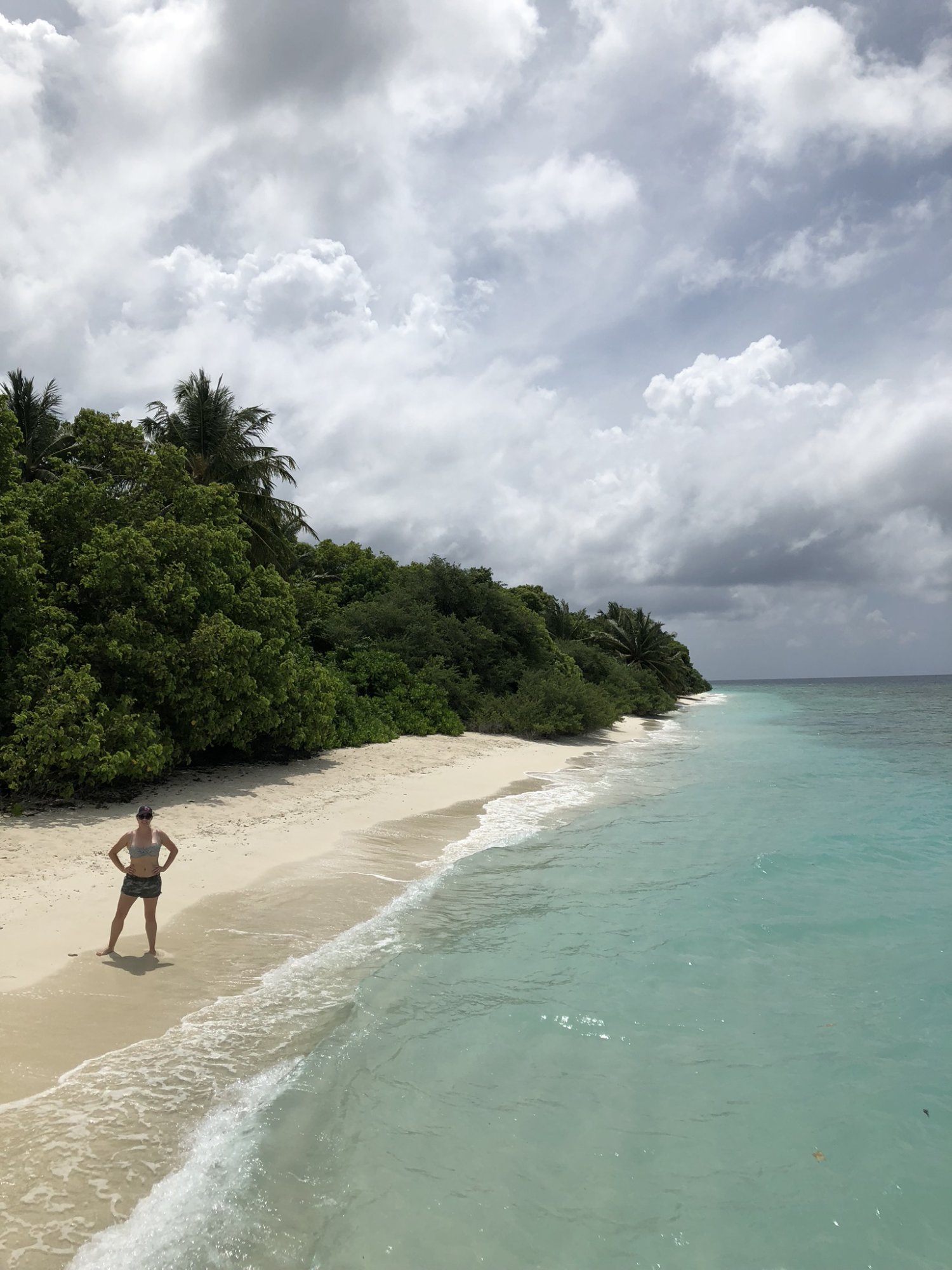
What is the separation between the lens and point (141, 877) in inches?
245

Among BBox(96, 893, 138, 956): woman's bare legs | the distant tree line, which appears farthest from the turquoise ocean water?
the distant tree line

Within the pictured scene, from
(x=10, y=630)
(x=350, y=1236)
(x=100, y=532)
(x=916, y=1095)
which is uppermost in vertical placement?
(x=100, y=532)

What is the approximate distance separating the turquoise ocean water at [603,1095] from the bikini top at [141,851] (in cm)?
154

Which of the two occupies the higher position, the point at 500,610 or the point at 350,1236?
the point at 500,610

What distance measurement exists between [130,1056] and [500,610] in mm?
25711

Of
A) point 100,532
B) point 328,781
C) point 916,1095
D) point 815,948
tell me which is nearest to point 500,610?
point 328,781

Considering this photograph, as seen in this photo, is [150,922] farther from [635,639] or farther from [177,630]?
[635,639]

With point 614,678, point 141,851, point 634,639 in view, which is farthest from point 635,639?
point 141,851

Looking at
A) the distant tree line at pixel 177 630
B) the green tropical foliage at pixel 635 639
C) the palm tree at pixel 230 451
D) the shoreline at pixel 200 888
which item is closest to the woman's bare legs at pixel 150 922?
the shoreline at pixel 200 888

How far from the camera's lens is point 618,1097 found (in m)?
4.59

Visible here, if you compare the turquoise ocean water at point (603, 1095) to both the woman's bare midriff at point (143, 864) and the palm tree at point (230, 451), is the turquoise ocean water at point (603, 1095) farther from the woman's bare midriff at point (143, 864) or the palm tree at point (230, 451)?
the palm tree at point (230, 451)

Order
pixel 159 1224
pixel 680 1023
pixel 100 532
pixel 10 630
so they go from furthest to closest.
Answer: pixel 100 532
pixel 10 630
pixel 680 1023
pixel 159 1224

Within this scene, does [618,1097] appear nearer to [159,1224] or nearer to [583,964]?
[583,964]

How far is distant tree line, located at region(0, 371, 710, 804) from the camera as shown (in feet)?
35.6
